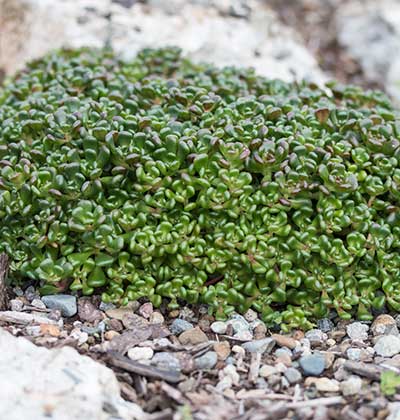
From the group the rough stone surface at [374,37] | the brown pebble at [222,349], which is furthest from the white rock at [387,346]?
the rough stone surface at [374,37]

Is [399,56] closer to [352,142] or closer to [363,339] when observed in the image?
[352,142]

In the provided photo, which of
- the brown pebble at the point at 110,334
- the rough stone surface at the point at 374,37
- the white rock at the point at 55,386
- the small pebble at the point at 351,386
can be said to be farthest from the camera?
the rough stone surface at the point at 374,37

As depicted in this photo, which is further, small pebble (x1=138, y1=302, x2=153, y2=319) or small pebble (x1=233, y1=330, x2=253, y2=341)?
small pebble (x1=138, y1=302, x2=153, y2=319)

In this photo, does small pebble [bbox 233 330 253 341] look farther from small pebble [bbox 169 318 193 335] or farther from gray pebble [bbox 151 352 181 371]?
gray pebble [bbox 151 352 181 371]

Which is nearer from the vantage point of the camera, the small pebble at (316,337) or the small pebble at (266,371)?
the small pebble at (266,371)

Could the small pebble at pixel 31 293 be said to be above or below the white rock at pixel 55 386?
above

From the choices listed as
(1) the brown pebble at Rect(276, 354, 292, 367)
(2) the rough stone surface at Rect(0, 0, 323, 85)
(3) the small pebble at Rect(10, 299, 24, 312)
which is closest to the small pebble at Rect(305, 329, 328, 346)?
(1) the brown pebble at Rect(276, 354, 292, 367)

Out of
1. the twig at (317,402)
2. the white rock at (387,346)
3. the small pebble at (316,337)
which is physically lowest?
the twig at (317,402)

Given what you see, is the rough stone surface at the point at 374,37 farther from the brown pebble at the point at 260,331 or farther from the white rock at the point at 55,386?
the white rock at the point at 55,386
